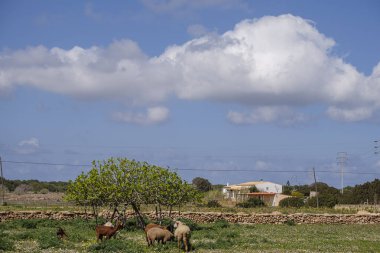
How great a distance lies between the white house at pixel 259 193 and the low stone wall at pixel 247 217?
42660 mm

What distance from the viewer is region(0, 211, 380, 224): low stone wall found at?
51906mm

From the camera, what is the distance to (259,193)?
386 ft

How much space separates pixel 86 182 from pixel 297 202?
56719 mm

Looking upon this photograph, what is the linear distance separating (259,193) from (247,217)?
60.0m

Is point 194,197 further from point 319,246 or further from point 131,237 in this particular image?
point 319,246

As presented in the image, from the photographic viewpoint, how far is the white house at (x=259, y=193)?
109262 millimetres

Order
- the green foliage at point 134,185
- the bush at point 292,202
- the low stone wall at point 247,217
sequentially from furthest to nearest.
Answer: the bush at point 292,202, the low stone wall at point 247,217, the green foliage at point 134,185

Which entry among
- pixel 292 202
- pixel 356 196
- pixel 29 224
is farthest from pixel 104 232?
pixel 356 196

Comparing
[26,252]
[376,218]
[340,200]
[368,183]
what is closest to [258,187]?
[368,183]

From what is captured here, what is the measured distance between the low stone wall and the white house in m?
42.7

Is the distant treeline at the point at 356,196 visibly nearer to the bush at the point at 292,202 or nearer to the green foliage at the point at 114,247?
the bush at the point at 292,202

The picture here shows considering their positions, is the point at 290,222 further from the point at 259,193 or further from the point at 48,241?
the point at 259,193

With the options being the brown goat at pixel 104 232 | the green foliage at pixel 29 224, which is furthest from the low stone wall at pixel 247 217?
the brown goat at pixel 104 232

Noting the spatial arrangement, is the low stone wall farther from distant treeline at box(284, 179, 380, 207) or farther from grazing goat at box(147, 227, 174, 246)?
distant treeline at box(284, 179, 380, 207)
